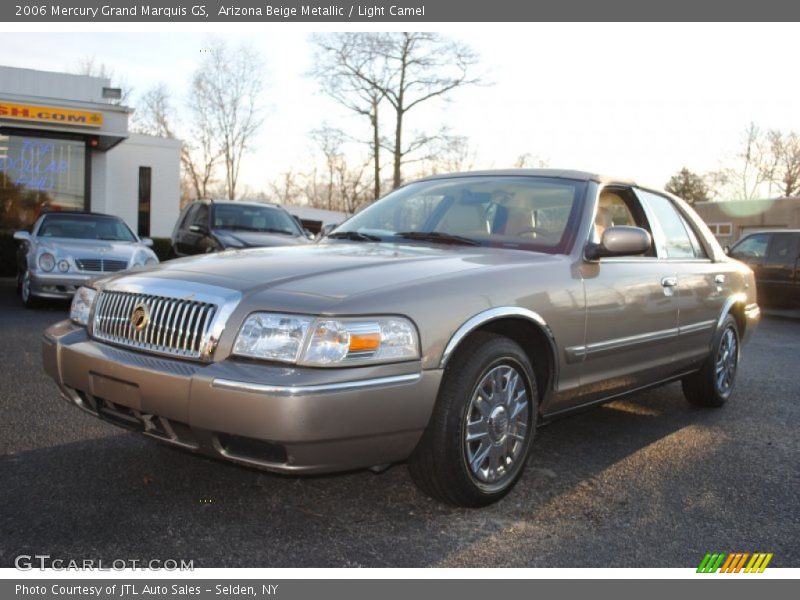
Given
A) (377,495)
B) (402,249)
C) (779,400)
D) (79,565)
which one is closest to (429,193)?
(402,249)

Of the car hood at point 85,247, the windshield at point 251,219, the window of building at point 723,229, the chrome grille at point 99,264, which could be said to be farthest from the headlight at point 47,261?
the window of building at point 723,229

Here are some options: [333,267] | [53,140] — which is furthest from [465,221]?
[53,140]

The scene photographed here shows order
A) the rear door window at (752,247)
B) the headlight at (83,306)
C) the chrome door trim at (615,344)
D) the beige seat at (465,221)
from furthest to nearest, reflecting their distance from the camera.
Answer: the rear door window at (752,247) < the beige seat at (465,221) < the chrome door trim at (615,344) < the headlight at (83,306)

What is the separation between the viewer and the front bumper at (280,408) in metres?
2.59

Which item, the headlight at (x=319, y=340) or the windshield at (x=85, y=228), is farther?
the windshield at (x=85, y=228)

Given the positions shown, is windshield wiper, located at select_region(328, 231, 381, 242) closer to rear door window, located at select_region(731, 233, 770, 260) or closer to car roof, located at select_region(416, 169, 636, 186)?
car roof, located at select_region(416, 169, 636, 186)

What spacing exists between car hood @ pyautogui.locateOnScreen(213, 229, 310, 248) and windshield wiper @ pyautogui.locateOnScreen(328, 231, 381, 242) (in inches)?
238

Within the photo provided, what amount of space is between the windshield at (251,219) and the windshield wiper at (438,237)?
7662mm

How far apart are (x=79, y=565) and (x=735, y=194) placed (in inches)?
2498

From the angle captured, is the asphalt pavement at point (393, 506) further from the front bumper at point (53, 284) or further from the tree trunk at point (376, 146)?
the tree trunk at point (376, 146)

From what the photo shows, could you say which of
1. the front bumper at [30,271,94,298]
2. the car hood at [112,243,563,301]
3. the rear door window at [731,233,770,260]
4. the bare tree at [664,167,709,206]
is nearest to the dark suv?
the front bumper at [30,271,94,298]

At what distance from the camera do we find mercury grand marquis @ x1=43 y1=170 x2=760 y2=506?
2.69 m

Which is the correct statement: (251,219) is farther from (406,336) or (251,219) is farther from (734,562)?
(734,562)

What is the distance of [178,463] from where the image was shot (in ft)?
12.1
